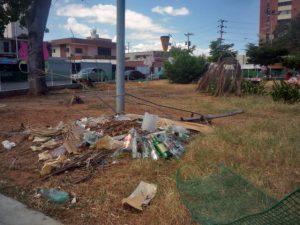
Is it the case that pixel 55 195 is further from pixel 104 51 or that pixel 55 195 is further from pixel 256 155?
pixel 104 51

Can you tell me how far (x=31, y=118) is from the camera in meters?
10.0

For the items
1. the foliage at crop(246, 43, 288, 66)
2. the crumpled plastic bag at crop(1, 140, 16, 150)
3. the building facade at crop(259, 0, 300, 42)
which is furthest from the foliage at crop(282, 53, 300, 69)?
the building facade at crop(259, 0, 300, 42)

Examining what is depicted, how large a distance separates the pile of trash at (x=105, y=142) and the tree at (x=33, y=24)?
→ 36.5 ft

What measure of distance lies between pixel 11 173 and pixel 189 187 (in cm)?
273

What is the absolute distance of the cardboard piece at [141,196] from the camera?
4.01 m

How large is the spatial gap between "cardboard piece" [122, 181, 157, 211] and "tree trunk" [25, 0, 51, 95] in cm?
1415

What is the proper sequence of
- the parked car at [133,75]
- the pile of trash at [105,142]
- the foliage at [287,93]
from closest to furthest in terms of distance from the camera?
the pile of trash at [105,142]
the foliage at [287,93]
the parked car at [133,75]

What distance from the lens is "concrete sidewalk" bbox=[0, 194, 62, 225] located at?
12.6 feet

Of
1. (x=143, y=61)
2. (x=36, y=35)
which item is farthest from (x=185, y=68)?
(x=143, y=61)

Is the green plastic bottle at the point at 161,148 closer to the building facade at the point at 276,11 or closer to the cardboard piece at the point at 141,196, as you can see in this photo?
the cardboard piece at the point at 141,196

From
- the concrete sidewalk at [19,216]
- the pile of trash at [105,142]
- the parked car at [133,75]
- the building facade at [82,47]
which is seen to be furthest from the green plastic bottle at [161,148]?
the building facade at [82,47]

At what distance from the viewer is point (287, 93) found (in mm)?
12945

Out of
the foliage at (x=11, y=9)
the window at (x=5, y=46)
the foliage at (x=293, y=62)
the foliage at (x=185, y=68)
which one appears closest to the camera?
the foliage at (x=11, y=9)

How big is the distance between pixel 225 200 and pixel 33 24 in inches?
626
